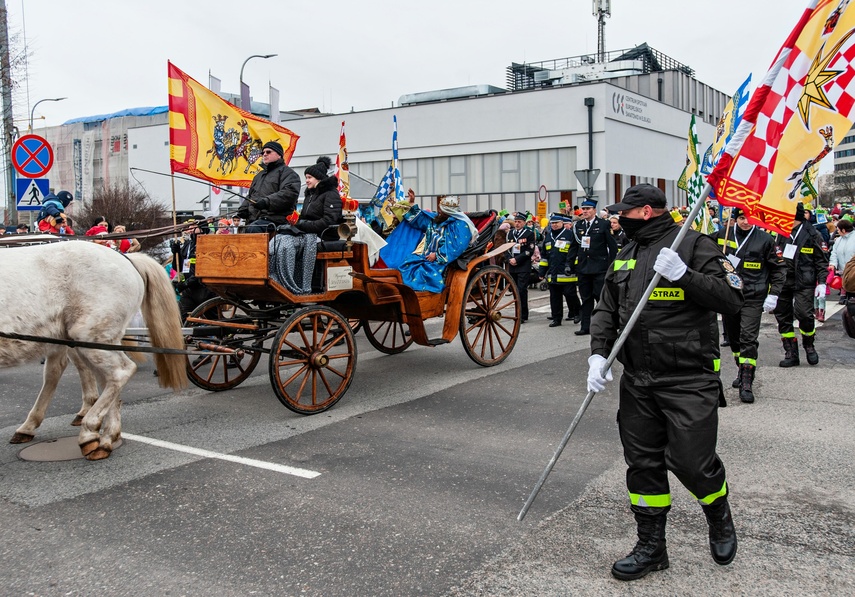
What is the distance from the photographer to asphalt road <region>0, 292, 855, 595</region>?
3.77m

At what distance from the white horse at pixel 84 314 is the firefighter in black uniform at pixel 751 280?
5.57 meters

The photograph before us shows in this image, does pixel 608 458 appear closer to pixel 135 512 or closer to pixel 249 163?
pixel 135 512

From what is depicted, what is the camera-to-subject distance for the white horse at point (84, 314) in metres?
5.52

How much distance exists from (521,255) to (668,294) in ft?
34.7

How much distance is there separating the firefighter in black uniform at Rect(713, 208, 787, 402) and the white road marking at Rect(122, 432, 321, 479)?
4.76m

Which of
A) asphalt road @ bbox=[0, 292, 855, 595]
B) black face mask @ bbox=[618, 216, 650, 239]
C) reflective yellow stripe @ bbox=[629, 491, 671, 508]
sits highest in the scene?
black face mask @ bbox=[618, 216, 650, 239]

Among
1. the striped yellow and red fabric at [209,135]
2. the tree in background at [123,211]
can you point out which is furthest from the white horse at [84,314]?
the tree in background at [123,211]

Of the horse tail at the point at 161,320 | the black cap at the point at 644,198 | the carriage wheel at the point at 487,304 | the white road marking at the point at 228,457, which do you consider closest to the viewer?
the black cap at the point at 644,198

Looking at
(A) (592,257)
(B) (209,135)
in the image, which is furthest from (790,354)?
(B) (209,135)

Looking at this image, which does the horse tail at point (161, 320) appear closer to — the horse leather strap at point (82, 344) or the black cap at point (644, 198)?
the horse leather strap at point (82, 344)

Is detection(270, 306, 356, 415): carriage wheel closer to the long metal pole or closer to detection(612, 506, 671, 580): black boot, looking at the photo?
detection(612, 506, 671, 580): black boot

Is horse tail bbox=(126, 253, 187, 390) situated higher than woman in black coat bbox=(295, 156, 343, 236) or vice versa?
woman in black coat bbox=(295, 156, 343, 236)

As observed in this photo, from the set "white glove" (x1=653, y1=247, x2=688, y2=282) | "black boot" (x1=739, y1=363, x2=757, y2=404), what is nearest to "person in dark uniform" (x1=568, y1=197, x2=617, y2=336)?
"black boot" (x1=739, y1=363, x2=757, y2=404)

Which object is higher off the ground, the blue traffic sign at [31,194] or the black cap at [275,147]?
the black cap at [275,147]
